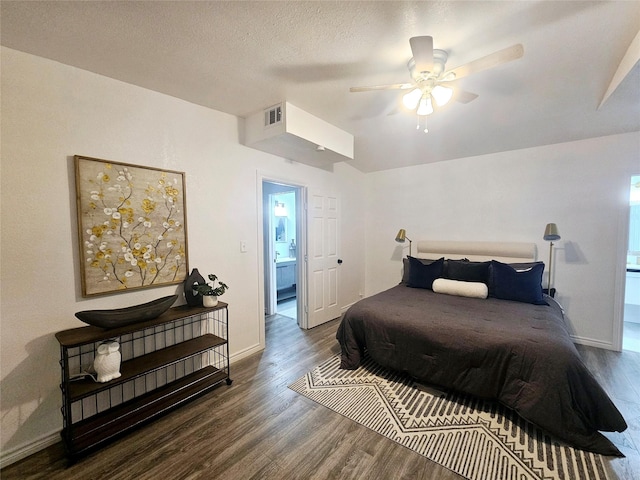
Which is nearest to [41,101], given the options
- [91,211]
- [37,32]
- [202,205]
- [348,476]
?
[37,32]

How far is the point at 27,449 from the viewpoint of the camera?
1.73 m

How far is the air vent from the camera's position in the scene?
2.59 metres

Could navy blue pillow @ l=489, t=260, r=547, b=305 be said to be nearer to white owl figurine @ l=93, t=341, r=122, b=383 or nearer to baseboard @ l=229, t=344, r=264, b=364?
baseboard @ l=229, t=344, r=264, b=364

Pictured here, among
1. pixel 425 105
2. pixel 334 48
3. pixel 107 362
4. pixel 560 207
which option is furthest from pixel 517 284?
pixel 107 362

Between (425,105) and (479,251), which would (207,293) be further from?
(479,251)

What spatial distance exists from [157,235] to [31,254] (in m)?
0.74

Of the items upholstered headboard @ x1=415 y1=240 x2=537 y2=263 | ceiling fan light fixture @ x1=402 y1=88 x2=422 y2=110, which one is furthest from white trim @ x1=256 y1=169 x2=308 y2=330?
upholstered headboard @ x1=415 y1=240 x2=537 y2=263

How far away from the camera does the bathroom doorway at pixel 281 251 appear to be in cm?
403

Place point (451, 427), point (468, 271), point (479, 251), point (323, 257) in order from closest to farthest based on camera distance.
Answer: point (451, 427), point (468, 271), point (479, 251), point (323, 257)

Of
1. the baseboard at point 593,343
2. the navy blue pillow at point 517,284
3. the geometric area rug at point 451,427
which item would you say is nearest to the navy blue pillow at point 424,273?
the navy blue pillow at point 517,284

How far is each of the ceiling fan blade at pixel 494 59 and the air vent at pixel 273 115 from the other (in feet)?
4.89

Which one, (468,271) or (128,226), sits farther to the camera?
(468,271)

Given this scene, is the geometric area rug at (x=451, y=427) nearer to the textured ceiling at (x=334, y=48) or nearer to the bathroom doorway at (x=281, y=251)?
the bathroom doorway at (x=281, y=251)

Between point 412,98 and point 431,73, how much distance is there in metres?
0.22
